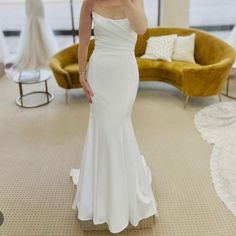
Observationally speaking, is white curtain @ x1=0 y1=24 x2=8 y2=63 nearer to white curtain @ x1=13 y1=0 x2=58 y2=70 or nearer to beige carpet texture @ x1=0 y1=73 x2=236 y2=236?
white curtain @ x1=13 y1=0 x2=58 y2=70

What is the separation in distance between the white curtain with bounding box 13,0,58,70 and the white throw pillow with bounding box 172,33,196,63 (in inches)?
86.7

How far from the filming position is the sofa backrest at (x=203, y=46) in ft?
13.9

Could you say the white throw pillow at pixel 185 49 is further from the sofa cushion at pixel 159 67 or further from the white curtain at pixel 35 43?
the white curtain at pixel 35 43

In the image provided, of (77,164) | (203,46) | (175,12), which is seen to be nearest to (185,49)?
(203,46)

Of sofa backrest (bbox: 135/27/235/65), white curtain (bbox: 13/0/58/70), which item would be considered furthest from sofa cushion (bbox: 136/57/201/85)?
white curtain (bbox: 13/0/58/70)

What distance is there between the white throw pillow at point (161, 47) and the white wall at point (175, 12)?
91 centimetres

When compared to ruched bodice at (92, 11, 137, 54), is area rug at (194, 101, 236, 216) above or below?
below

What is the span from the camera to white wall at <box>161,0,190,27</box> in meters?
5.43

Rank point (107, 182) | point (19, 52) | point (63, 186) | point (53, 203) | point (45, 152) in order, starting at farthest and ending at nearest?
point (19, 52)
point (45, 152)
point (63, 186)
point (53, 203)
point (107, 182)

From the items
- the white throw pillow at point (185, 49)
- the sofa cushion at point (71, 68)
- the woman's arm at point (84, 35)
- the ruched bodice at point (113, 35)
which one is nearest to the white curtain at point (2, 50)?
the sofa cushion at point (71, 68)

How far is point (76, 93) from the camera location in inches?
187

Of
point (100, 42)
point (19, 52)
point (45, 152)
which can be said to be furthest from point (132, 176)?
point (19, 52)

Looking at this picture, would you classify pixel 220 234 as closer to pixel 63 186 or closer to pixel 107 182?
pixel 107 182

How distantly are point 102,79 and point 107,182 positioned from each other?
65 centimetres
